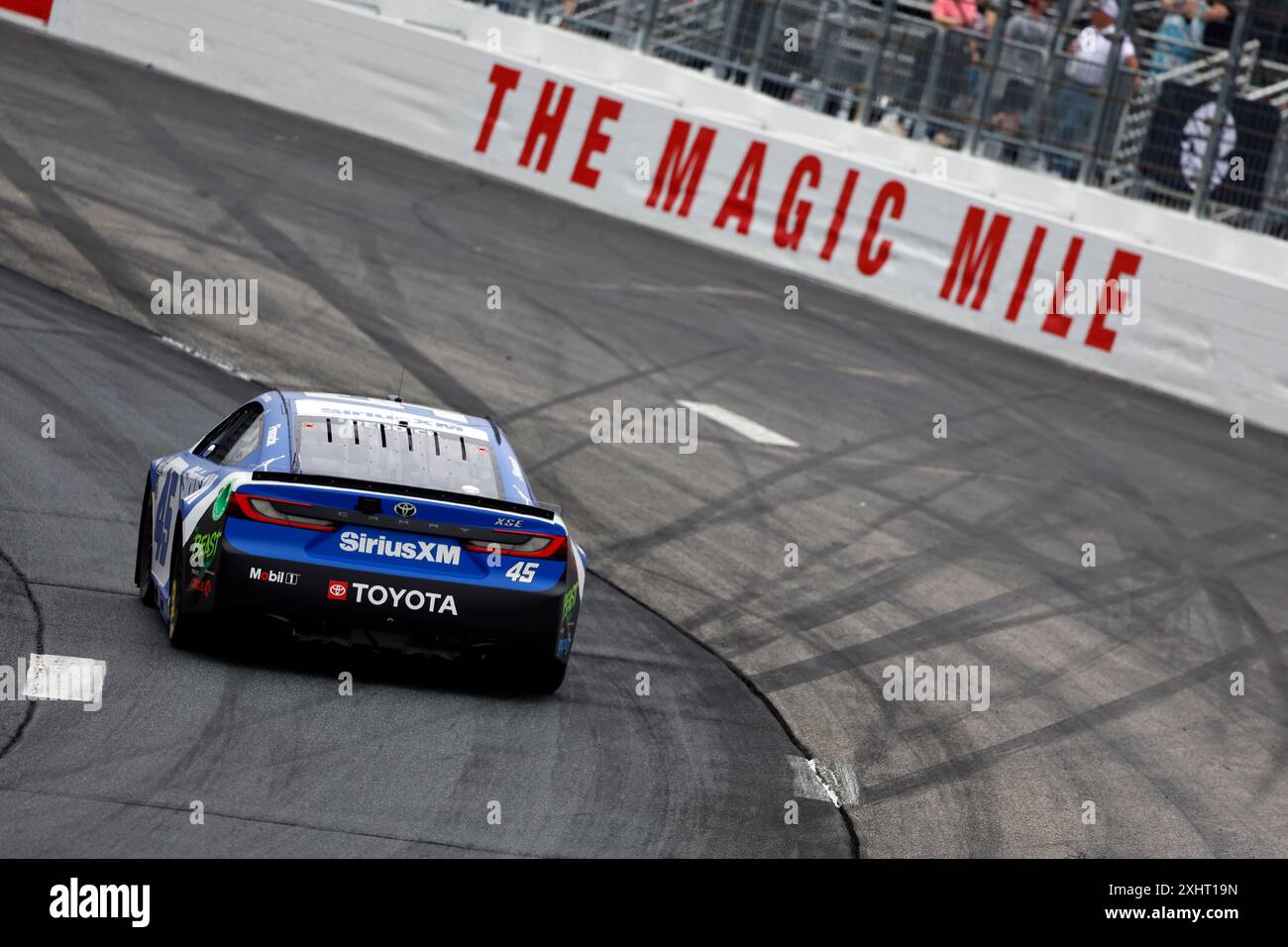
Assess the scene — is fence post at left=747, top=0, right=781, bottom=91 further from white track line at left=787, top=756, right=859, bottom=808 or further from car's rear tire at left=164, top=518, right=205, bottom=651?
car's rear tire at left=164, top=518, right=205, bottom=651

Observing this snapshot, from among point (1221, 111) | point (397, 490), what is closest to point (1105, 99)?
point (1221, 111)

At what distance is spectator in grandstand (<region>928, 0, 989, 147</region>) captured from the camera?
2120cm

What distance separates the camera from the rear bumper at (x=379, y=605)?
28.3 feet

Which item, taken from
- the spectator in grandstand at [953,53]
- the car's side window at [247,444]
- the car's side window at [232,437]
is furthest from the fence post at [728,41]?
the car's side window at [247,444]

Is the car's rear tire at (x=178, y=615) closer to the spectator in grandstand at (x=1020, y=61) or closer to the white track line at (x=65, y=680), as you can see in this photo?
the white track line at (x=65, y=680)

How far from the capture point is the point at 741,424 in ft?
52.5

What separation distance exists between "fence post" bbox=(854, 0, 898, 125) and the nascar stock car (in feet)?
43.3

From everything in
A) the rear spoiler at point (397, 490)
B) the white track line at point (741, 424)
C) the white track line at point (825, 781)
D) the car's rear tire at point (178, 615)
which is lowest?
the white track line at point (741, 424)

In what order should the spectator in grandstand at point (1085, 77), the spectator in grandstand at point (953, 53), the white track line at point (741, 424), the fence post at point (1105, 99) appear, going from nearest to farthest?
1. the white track line at point (741, 424)
2. the fence post at point (1105, 99)
3. the spectator in grandstand at point (1085, 77)
4. the spectator in grandstand at point (953, 53)

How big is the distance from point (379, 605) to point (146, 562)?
1.91 metres

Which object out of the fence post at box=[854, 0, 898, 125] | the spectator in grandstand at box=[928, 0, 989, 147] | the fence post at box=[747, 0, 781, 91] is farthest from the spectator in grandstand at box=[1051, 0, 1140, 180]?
the fence post at box=[747, 0, 781, 91]

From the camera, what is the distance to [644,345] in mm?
17625
